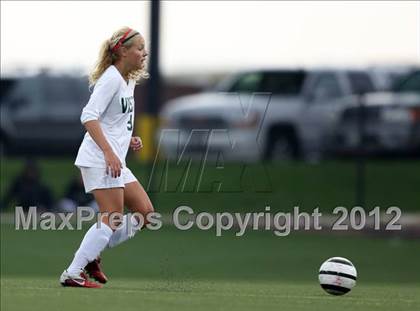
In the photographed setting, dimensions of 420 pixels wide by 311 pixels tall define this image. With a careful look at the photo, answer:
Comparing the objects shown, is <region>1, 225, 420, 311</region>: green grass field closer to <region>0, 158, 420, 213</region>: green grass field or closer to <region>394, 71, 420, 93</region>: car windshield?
<region>0, 158, 420, 213</region>: green grass field

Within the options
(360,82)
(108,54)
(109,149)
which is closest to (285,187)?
(360,82)

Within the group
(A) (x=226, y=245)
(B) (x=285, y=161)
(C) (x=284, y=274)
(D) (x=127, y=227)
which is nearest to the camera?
(D) (x=127, y=227)

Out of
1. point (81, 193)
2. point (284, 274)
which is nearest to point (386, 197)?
point (81, 193)

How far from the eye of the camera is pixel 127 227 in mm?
11930

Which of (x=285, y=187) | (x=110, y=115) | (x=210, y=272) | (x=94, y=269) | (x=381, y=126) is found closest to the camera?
(x=110, y=115)

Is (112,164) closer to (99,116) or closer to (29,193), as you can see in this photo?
(99,116)

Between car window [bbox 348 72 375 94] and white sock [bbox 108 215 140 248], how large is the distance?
16.9 meters

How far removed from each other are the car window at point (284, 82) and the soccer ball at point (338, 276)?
16.4 m

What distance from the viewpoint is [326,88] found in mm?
28297

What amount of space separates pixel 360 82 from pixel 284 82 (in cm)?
188

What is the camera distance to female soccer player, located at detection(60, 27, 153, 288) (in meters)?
11.5

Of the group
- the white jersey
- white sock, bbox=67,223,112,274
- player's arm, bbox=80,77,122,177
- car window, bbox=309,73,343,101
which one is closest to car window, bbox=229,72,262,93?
car window, bbox=309,73,343,101

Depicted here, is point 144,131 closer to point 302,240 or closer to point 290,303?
point 302,240

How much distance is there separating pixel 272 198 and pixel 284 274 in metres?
7.92
